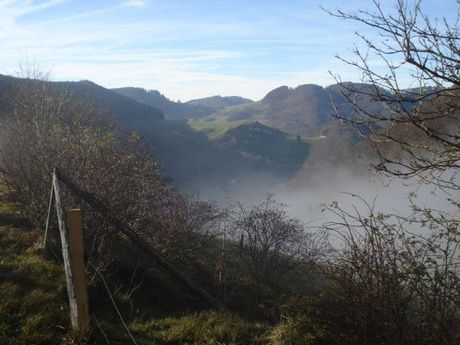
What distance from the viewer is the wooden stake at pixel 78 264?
3561 millimetres

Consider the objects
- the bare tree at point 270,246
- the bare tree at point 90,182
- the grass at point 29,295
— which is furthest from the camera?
the bare tree at point 270,246

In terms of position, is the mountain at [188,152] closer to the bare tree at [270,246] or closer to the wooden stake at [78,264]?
the bare tree at [270,246]


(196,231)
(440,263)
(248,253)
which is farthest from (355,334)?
(248,253)

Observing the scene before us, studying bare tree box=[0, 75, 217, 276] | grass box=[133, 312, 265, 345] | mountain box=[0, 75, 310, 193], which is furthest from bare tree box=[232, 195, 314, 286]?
mountain box=[0, 75, 310, 193]

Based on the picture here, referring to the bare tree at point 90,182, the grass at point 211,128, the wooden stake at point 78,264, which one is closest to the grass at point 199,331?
the wooden stake at point 78,264

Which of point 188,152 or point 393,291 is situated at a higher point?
point 393,291

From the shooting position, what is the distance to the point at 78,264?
362 centimetres

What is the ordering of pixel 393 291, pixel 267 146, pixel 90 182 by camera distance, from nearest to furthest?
1. pixel 393 291
2. pixel 90 182
3. pixel 267 146

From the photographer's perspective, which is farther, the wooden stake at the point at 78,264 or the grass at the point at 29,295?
the grass at the point at 29,295

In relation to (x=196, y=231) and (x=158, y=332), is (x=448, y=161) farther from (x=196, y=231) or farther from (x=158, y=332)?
(x=196, y=231)

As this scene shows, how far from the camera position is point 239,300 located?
36.1 ft

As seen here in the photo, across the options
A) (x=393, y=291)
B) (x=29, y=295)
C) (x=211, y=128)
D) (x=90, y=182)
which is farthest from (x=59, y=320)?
(x=211, y=128)

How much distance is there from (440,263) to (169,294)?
5377 millimetres

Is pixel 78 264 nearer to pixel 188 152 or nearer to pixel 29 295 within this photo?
pixel 29 295
